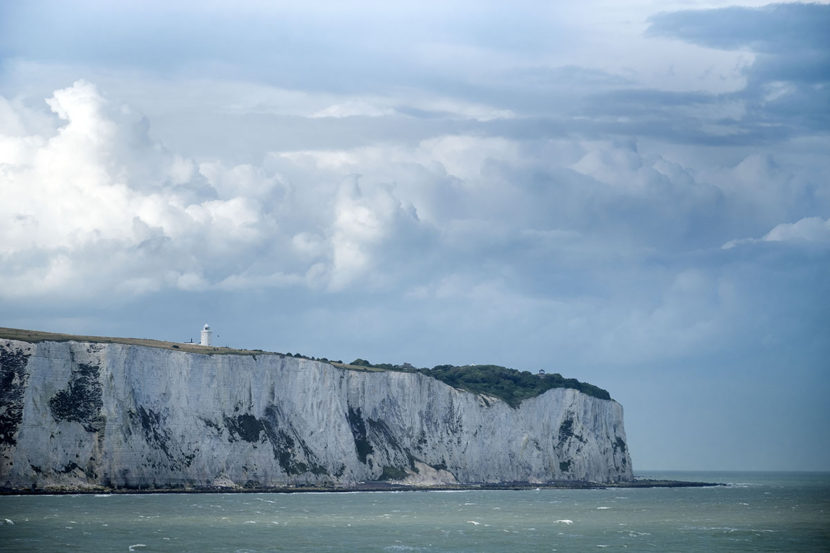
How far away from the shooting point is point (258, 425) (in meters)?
118

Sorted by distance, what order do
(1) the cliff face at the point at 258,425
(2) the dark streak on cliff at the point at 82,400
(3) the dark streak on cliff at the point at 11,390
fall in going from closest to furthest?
(3) the dark streak on cliff at the point at 11,390
(1) the cliff face at the point at 258,425
(2) the dark streak on cliff at the point at 82,400

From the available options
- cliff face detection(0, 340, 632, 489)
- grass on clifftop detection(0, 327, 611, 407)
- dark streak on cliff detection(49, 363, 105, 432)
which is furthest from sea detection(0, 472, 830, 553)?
grass on clifftop detection(0, 327, 611, 407)

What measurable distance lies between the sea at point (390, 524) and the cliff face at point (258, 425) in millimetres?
3760

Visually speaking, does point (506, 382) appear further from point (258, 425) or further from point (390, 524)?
point (390, 524)

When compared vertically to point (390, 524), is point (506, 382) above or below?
above

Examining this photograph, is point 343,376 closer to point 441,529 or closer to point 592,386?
point 592,386

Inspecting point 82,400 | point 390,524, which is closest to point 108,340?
point 82,400

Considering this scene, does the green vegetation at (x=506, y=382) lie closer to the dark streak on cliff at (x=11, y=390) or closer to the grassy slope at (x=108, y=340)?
the grassy slope at (x=108, y=340)

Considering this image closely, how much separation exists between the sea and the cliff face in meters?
3.76

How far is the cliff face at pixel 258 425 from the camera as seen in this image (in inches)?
3981

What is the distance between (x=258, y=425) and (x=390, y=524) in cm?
4176

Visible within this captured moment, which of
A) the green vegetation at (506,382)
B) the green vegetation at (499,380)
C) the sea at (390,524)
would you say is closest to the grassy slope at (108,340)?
the sea at (390,524)

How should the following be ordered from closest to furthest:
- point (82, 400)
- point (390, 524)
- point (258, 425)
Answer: point (390, 524), point (82, 400), point (258, 425)

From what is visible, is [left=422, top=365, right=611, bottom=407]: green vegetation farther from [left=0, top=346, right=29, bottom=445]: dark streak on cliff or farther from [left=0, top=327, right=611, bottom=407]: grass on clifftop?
[left=0, top=346, right=29, bottom=445]: dark streak on cliff
